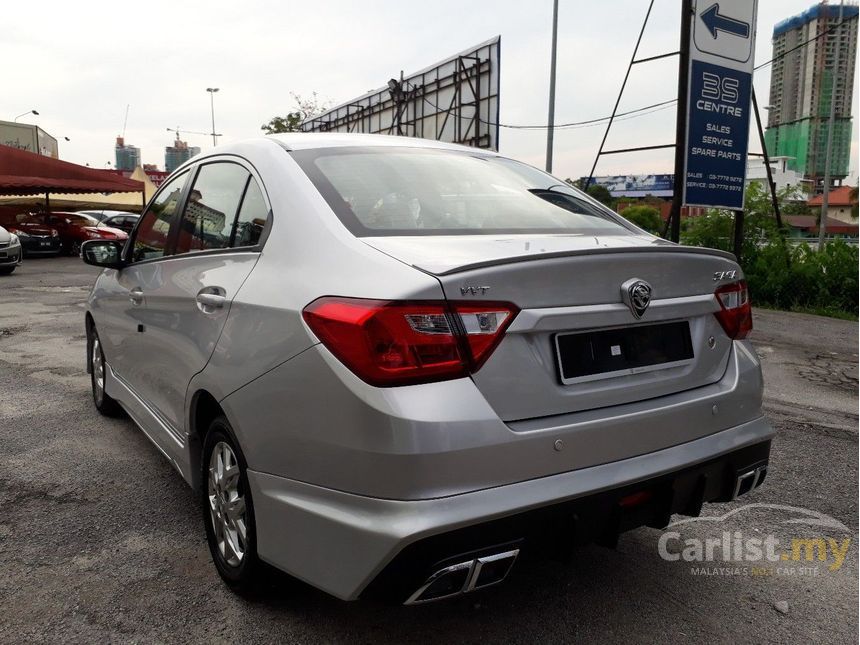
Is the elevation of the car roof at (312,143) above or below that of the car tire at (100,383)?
above

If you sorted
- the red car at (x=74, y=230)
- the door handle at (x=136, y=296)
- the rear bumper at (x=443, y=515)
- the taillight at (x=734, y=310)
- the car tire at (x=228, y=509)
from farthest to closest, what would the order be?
the red car at (x=74, y=230)
the door handle at (x=136, y=296)
the taillight at (x=734, y=310)
the car tire at (x=228, y=509)
the rear bumper at (x=443, y=515)

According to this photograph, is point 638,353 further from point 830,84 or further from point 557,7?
point 830,84

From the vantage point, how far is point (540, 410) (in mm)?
1936

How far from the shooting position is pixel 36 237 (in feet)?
67.9

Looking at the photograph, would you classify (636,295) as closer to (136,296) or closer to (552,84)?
(136,296)

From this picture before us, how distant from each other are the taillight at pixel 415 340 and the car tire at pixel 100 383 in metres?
3.22

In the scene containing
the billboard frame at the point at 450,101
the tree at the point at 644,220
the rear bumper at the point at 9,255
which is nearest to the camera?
the rear bumper at the point at 9,255

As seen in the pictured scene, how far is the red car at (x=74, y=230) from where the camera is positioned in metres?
21.3

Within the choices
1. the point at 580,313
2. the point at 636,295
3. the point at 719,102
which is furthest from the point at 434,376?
the point at 719,102

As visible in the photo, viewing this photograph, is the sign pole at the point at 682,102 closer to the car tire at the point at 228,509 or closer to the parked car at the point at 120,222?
the car tire at the point at 228,509

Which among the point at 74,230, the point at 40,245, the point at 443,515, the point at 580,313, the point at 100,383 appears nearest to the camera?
the point at 443,515

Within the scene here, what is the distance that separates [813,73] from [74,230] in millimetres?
31936

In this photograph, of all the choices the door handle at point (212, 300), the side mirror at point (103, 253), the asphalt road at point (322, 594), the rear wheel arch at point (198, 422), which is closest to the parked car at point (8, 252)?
the asphalt road at point (322, 594)

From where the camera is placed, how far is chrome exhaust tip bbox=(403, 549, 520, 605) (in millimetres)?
1815
